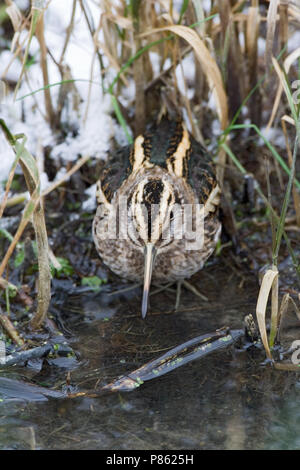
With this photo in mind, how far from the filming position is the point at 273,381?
3.47 meters

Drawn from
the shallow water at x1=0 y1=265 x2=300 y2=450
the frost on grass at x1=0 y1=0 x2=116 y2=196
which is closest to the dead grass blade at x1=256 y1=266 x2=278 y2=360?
the shallow water at x1=0 y1=265 x2=300 y2=450

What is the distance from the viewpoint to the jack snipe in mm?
4148

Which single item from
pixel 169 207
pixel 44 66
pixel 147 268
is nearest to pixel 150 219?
pixel 169 207

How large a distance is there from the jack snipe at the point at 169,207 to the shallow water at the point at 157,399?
1.15ft

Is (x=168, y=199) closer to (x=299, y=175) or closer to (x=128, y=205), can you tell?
(x=128, y=205)

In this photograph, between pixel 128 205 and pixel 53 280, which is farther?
pixel 53 280

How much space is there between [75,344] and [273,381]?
124 centimetres

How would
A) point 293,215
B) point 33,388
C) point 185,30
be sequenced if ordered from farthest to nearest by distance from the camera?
point 293,215 < point 185,30 < point 33,388

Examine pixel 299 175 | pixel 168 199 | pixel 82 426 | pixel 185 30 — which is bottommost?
pixel 82 426

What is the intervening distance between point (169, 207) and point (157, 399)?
1.20 metres

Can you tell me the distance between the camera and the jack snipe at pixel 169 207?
415 cm

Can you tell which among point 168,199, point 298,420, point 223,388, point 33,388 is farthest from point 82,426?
point 168,199

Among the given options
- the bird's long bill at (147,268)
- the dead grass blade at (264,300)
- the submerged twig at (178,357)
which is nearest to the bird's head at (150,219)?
the bird's long bill at (147,268)

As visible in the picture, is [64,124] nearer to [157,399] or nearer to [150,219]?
[150,219]
